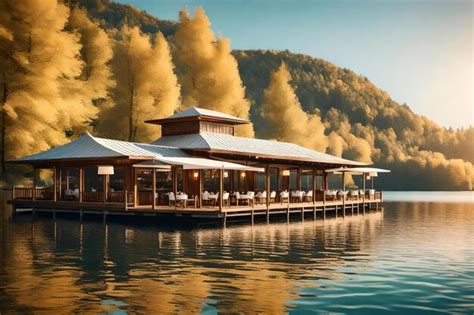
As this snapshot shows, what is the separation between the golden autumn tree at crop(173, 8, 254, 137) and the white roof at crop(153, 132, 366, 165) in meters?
9.05

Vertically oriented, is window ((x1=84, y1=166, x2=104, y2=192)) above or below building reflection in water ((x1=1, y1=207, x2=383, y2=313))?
above

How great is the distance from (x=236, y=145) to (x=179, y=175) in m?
3.80

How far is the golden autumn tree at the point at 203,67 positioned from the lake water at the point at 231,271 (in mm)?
24757

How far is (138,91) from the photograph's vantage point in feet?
146

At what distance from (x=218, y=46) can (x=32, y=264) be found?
1465 inches

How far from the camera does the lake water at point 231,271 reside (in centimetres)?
1145

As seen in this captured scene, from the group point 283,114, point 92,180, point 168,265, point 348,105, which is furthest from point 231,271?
point 348,105

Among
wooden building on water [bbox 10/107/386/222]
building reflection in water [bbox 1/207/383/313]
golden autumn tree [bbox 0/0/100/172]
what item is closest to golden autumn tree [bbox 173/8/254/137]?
wooden building on water [bbox 10/107/386/222]

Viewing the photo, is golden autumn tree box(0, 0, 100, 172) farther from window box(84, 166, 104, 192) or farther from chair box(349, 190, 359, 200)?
chair box(349, 190, 359, 200)

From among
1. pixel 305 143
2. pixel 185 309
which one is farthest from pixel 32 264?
pixel 305 143

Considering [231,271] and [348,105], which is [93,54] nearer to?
[231,271]

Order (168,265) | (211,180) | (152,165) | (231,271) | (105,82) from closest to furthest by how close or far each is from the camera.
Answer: (231,271) < (168,265) < (152,165) < (211,180) < (105,82)

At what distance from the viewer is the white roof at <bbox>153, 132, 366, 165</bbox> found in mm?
34406

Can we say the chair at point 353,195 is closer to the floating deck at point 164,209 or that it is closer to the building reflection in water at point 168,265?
the floating deck at point 164,209
